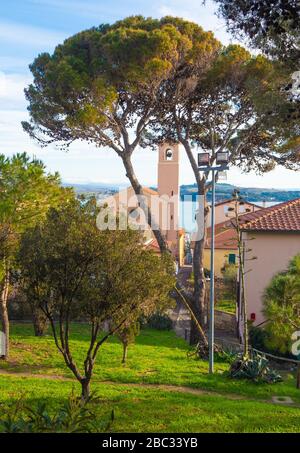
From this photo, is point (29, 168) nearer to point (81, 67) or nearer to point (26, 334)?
point (81, 67)

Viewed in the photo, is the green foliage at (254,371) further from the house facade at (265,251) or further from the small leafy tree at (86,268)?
the house facade at (265,251)

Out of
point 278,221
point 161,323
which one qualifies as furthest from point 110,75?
point 161,323

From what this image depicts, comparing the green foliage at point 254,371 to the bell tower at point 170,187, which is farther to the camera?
the bell tower at point 170,187

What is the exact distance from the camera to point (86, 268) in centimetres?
972

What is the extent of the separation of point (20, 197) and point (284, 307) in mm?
7331

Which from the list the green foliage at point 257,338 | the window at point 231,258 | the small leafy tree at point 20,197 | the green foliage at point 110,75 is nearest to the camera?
the small leafy tree at point 20,197

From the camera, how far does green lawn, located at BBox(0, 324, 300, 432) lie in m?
9.28

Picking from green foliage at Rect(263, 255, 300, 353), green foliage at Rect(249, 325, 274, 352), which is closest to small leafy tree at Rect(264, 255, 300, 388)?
green foliage at Rect(263, 255, 300, 353)

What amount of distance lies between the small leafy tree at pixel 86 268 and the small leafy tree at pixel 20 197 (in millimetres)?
2441

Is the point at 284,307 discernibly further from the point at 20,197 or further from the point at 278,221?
the point at 278,221

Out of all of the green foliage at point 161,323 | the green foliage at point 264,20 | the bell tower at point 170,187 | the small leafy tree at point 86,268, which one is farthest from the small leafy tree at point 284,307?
the bell tower at point 170,187

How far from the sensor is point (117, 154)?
20.5 meters

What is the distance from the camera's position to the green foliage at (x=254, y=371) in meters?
14.4

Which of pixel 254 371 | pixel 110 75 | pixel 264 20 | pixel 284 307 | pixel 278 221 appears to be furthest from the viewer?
pixel 278 221
